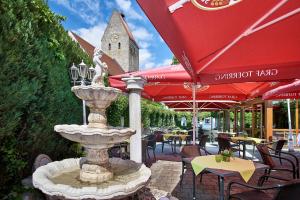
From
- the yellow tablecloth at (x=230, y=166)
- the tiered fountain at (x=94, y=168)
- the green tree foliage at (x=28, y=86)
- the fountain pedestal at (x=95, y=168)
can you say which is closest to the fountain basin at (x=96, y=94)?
the tiered fountain at (x=94, y=168)

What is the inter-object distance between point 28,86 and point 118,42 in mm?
41895

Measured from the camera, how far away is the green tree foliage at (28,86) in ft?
10.4

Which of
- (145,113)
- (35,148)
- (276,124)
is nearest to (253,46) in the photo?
(35,148)

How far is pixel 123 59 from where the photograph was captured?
43625mm

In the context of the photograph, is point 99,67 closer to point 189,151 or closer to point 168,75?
point 168,75

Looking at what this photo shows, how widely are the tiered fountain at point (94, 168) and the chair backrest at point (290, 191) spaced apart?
5.02 ft

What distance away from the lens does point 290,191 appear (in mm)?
2615

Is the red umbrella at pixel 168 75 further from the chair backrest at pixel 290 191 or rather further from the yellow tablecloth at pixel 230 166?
the chair backrest at pixel 290 191

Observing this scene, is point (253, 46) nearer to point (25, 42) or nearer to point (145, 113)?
point (25, 42)

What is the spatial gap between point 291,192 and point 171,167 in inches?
196

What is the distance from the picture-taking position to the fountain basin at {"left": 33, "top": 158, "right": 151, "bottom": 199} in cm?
246

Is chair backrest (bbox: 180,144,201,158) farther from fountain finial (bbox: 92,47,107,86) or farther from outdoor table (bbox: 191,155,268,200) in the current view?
fountain finial (bbox: 92,47,107,86)

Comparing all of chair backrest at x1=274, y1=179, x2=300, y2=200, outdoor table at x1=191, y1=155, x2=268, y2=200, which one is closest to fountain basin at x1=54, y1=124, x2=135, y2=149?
outdoor table at x1=191, y1=155, x2=268, y2=200

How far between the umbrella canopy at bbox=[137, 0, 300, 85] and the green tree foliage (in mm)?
2104
